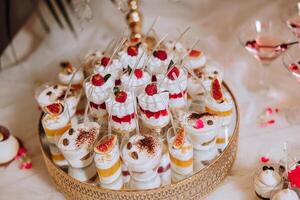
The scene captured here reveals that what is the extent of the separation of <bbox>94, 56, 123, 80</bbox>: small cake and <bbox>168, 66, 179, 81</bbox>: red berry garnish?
18 cm

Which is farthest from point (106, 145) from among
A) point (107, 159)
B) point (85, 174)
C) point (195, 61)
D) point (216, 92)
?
point (195, 61)

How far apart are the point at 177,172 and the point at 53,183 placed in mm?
372

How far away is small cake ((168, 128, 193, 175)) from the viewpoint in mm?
1298

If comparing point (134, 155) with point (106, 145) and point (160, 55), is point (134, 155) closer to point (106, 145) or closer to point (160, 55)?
point (106, 145)

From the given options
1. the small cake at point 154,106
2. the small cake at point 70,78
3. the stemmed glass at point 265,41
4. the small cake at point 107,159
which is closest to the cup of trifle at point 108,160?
the small cake at point 107,159

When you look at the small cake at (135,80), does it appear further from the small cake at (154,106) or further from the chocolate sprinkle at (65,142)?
the chocolate sprinkle at (65,142)

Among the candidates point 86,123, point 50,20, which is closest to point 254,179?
point 86,123

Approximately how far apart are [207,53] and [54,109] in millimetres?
743

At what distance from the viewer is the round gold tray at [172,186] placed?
1281 mm

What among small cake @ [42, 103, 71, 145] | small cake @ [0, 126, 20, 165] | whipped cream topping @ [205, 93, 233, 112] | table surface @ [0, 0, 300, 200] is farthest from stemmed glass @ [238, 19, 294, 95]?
small cake @ [0, 126, 20, 165]

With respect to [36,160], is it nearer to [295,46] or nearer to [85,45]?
[85,45]

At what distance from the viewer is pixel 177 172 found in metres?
1.36

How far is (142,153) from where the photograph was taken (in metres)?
1.28

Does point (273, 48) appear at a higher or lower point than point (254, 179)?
higher
